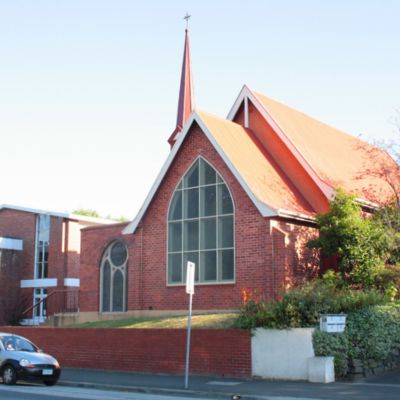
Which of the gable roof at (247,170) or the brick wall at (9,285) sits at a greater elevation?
the gable roof at (247,170)

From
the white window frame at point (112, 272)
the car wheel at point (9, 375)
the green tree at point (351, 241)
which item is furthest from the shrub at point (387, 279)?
the car wheel at point (9, 375)

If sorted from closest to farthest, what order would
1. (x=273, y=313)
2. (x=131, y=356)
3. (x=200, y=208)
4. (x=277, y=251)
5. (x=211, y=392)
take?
(x=211, y=392) → (x=273, y=313) → (x=131, y=356) → (x=277, y=251) → (x=200, y=208)

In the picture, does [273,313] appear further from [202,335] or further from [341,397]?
[341,397]

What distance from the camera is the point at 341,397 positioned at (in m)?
13.8

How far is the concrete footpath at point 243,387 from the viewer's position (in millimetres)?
14211

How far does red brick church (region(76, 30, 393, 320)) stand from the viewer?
21.6 m

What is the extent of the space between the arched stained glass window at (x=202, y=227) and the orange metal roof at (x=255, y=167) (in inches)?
38.7

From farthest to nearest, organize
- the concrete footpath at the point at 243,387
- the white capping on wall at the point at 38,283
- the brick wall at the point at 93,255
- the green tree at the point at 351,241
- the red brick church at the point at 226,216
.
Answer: the white capping on wall at the point at 38,283 < the brick wall at the point at 93,255 < the red brick church at the point at 226,216 < the green tree at the point at 351,241 < the concrete footpath at the point at 243,387

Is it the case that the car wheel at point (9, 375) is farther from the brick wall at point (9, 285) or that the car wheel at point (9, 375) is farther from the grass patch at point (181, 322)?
the brick wall at point (9, 285)

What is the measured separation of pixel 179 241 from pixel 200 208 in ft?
4.73

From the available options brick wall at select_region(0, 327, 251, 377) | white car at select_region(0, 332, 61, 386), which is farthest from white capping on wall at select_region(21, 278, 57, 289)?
white car at select_region(0, 332, 61, 386)

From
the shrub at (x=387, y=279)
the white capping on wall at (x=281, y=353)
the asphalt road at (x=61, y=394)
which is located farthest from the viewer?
the shrub at (x=387, y=279)

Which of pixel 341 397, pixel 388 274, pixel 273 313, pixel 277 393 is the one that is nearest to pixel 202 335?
pixel 273 313

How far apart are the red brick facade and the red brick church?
0.12 feet
